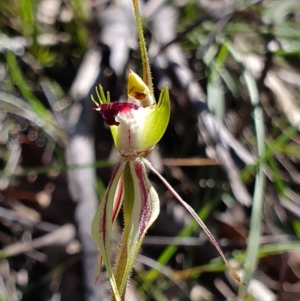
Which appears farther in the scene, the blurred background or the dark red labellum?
the blurred background

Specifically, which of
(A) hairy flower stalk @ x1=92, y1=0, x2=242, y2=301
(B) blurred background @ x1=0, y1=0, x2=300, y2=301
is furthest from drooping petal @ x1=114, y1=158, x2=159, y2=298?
(B) blurred background @ x1=0, y1=0, x2=300, y2=301

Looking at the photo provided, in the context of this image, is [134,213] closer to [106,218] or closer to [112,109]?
[106,218]

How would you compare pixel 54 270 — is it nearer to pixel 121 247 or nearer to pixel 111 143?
pixel 111 143

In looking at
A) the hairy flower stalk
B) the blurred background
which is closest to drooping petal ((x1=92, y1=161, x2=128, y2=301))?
the hairy flower stalk

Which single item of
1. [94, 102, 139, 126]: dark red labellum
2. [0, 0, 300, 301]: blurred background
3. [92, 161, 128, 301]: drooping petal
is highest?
[94, 102, 139, 126]: dark red labellum

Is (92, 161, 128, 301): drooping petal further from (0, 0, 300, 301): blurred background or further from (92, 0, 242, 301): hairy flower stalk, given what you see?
(0, 0, 300, 301): blurred background

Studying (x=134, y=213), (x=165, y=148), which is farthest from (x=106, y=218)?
(x=165, y=148)

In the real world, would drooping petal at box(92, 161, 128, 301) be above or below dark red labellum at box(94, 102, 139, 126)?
below

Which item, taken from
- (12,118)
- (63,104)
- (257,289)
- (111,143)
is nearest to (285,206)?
(257,289)
